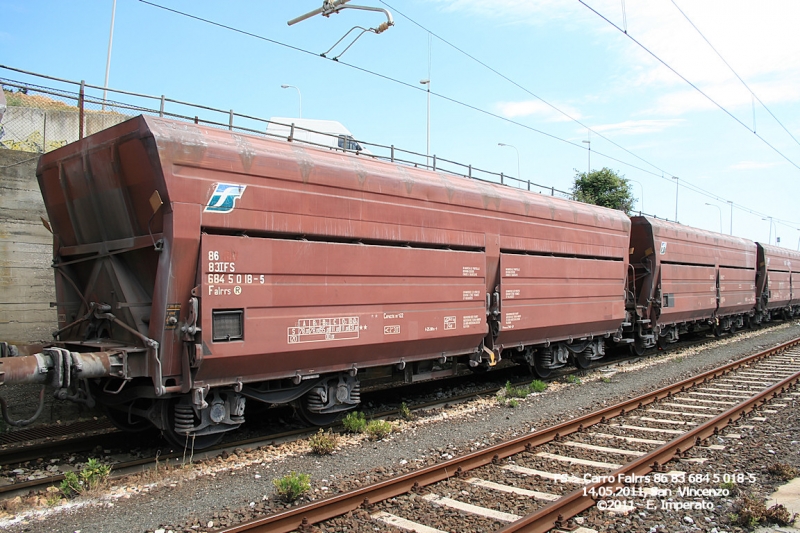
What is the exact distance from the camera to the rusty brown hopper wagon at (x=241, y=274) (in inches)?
256

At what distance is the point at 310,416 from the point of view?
27.7 ft

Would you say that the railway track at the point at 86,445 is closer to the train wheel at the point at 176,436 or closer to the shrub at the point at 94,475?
the train wheel at the point at 176,436

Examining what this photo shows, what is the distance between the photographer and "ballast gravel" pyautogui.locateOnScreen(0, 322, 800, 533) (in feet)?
16.7

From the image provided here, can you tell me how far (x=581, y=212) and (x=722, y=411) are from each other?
563cm

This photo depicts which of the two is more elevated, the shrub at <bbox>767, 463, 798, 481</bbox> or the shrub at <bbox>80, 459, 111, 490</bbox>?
the shrub at <bbox>767, 463, 798, 481</bbox>

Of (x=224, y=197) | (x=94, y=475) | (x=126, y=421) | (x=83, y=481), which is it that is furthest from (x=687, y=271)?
(x=83, y=481)

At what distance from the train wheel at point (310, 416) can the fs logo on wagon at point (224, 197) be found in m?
3.12

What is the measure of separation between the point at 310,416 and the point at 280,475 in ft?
6.55

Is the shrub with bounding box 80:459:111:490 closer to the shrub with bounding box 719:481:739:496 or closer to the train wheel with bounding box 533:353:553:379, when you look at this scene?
the shrub with bounding box 719:481:739:496

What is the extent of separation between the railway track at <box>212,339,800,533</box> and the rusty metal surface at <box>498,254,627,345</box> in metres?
2.54

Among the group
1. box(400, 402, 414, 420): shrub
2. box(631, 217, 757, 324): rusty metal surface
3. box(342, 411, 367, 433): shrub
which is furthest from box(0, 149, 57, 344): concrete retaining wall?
box(631, 217, 757, 324): rusty metal surface

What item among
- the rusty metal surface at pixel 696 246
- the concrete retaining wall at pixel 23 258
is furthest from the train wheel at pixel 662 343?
the concrete retaining wall at pixel 23 258

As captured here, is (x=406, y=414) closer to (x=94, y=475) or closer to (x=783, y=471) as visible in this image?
(x=94, y=475)

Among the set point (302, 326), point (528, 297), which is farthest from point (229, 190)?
point (528, 297)
